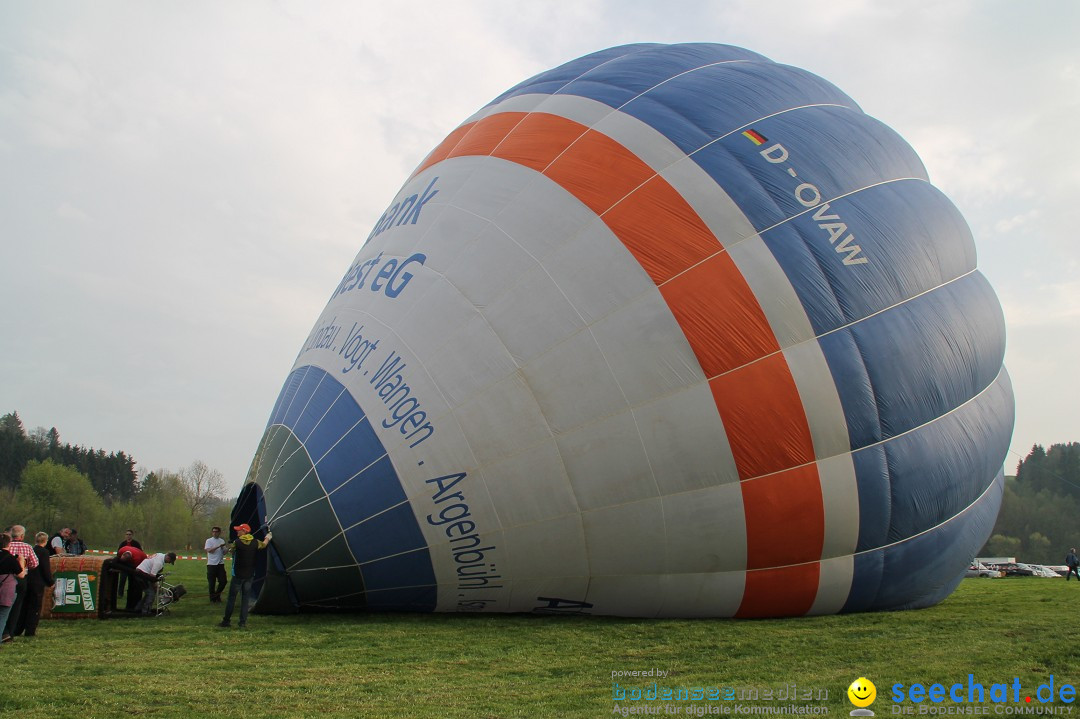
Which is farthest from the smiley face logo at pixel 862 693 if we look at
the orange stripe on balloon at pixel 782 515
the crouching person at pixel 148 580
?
the crouching person at pixel 148 580

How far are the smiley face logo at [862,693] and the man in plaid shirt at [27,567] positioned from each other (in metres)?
5.03

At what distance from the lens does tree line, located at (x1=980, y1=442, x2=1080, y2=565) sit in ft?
186

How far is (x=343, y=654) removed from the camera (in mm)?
4520

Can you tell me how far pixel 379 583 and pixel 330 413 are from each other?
126cm

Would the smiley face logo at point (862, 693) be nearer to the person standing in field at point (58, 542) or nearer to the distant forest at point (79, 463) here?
the person standing in field at point (58, 542)

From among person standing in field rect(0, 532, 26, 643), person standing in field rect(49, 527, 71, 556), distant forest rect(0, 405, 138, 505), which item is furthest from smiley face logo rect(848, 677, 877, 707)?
distant forest rect(0, 405, 138, 505)

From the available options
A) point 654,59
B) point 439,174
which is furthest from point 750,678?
point 654,59

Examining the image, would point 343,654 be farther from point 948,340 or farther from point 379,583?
point 948,340

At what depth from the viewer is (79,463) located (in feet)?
181

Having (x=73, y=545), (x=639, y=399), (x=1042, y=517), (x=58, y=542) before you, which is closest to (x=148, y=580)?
(x=58, y=542)

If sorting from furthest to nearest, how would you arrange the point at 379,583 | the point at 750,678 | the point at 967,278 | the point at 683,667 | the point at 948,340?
the point at 967,278 < the point at 948,340 < the point at 379,583 < the point at 683,667 < the point at 750,678

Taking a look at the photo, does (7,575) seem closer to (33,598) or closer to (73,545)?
(33,598)

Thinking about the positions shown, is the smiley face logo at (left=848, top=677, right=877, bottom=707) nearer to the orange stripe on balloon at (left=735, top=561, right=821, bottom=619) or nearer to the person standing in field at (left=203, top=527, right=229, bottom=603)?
the orange stripe on balloon at (left=735, top=561, right=821, bottom=619)

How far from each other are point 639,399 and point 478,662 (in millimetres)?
1971
